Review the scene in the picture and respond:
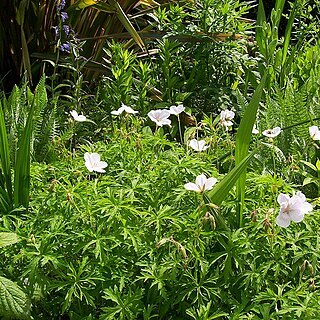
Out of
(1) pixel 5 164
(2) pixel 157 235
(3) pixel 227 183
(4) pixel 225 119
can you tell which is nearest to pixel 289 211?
(3) pixel 227 183

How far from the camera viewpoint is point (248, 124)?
1.95 meters

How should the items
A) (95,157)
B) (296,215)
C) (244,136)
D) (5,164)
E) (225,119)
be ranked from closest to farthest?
(296,215)
(244,136)
(95,157)
(5,164)
(225,119)

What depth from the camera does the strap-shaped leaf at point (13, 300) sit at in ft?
6.04

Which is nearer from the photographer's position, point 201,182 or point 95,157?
point 201,182

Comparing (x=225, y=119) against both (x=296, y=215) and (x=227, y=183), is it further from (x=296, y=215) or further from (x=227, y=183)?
(x=296, y=215)

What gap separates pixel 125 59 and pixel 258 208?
118 centimetres

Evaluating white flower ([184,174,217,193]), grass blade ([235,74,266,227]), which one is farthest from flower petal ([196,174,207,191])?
grass blade ([235,74,266,227])

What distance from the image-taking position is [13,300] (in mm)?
1848

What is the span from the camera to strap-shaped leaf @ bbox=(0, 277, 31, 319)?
1.84 m

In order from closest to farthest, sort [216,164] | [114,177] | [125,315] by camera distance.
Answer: [125,315], [114,177], [216,164]

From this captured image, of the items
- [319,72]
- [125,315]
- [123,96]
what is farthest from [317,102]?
[125,315]

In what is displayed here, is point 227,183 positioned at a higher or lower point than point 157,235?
higher

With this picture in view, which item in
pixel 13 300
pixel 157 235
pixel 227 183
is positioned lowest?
pixel 13 300

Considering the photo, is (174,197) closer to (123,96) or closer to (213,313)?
(213,313)
